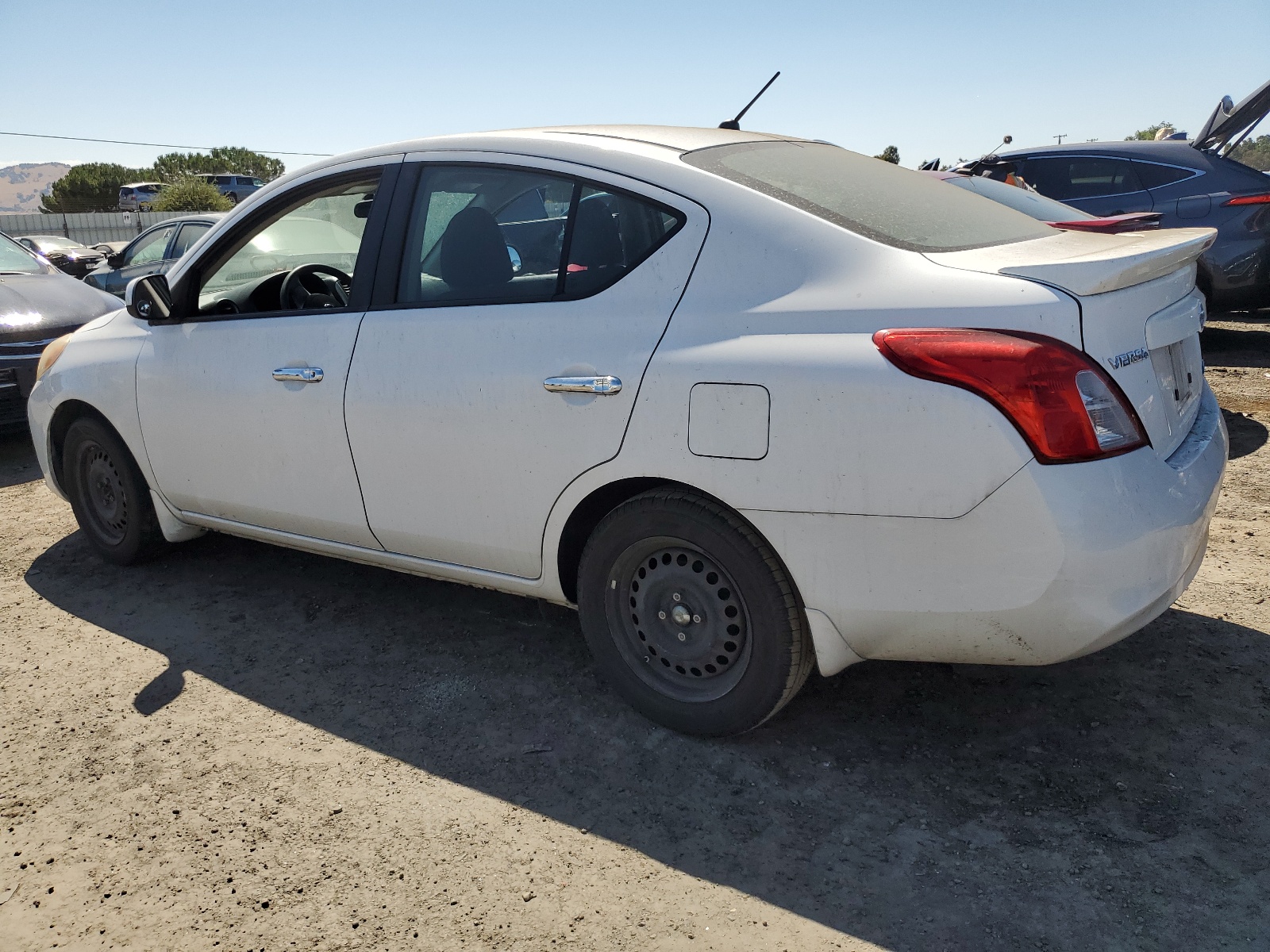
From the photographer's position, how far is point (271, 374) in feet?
11.7

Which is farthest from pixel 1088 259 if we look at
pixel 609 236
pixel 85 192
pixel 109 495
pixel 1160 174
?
pixel 85 192

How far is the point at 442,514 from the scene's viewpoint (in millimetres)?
3246

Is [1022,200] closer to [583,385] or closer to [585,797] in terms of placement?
[583,385]

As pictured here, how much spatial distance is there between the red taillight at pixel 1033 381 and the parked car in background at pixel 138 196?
45.7 meters

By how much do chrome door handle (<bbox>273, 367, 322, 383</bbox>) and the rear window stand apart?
4.76 feet

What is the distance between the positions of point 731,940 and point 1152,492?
1411 mm

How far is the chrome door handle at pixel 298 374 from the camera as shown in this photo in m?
3.43

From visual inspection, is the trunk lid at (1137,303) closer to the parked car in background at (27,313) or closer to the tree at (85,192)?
the parked car in background at (27,313)

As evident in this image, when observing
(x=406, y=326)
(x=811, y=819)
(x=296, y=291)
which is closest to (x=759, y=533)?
(x=811, y=819)

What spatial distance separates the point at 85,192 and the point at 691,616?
193 feet

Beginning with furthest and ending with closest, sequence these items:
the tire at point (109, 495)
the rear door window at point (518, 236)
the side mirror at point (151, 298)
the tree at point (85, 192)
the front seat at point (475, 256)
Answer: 1. the tree at point (85, 192)
2. the tire at point (109, 495)
3. the side mirror at point (151, 298)
4. the front seat at point (475, 256)
5. the rear door window at point (518, 236)

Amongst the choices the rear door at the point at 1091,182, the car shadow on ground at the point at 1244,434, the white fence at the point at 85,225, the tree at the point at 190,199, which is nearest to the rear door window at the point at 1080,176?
the rear door at the point at 1091,182

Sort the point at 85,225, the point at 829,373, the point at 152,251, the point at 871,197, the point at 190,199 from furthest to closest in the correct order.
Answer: the point at 190,199 < the point at 85,225 < the point at 152,251 < the point at 871,197 < the point at 829,373

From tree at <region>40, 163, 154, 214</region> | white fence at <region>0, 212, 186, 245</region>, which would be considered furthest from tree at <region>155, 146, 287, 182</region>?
white fence at <region>0, 212, 186, 245</region>
